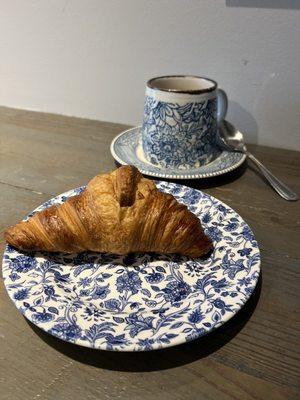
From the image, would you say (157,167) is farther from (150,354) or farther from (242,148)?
(150,354)

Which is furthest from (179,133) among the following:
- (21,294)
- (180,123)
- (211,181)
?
(21,294)

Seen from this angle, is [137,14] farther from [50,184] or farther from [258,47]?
[50,184]

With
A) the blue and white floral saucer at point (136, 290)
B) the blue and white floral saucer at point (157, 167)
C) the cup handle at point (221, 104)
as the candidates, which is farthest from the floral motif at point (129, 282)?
the cup handle at point (221, 104)

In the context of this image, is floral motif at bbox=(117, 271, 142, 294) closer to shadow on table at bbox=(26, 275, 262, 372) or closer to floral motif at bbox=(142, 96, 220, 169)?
shadow on table at bbox=(26, 275, 262, 372)

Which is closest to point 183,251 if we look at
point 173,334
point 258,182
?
point 173,334

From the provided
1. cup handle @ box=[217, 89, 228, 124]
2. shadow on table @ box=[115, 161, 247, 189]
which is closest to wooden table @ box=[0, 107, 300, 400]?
shadow on table @ box=[115, 161, 247, 189]
